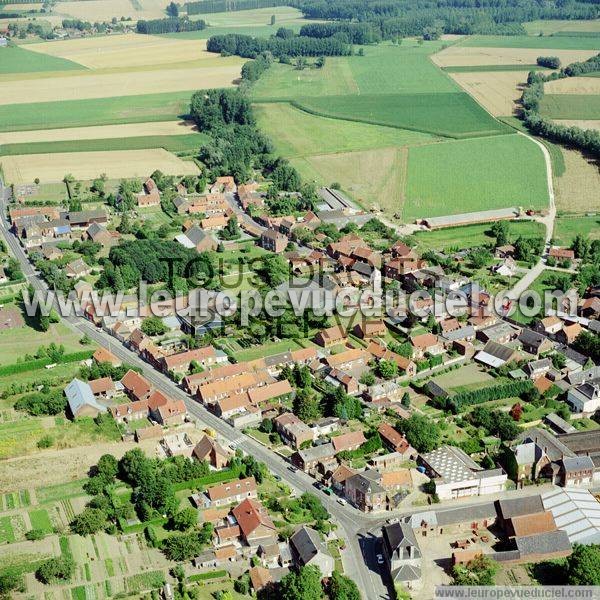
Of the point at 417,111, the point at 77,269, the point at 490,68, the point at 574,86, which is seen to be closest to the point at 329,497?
the point at 77,269

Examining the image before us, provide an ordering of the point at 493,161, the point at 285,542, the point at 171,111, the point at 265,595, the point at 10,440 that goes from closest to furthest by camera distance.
Result: the point at 265,595, the point at 285,542, the point at 10,440, the point at 493,161, the point at 171,111

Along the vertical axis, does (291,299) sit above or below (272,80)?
below

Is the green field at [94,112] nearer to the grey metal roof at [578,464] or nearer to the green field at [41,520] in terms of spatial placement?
the green field at [41,520]

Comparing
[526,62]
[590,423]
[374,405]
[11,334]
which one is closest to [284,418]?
[374,405]

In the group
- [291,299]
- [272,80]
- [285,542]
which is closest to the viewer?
[285,542]

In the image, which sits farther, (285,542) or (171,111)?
(171,111)

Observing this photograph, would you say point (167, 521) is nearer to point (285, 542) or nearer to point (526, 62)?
point (285, 542)

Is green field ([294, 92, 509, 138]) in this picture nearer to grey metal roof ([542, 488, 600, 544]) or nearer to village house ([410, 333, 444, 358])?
village house ([410, 333, 444, 358])

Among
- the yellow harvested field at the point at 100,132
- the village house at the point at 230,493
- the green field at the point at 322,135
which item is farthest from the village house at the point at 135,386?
the yellow harvested field at the point at 100,132
